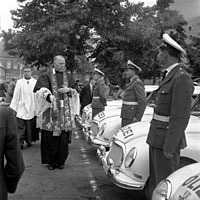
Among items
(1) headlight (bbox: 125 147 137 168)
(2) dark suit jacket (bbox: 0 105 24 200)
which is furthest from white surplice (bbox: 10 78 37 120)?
(2) dark suit jacket (bbox: 0 105 24 200)

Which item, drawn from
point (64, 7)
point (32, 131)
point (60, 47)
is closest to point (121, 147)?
point (32, 131)

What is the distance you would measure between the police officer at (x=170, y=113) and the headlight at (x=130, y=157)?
1.29 feet

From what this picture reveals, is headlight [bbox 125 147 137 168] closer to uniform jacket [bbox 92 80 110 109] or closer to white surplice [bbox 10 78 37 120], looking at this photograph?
uniform jacket [bbox 92 80 110 109]

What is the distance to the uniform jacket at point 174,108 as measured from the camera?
11.4ft

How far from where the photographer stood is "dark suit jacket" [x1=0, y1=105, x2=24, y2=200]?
2494 mm

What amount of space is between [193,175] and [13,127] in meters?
1.36

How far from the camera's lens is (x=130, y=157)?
4.33 m

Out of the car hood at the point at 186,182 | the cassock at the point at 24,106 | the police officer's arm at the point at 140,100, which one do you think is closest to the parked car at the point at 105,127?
the police officer's arm at the point at 140,100

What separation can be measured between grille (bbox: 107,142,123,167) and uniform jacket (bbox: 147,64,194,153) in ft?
2.93

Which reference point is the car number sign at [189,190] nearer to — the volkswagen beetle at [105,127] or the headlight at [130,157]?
the headlight at [130,157]

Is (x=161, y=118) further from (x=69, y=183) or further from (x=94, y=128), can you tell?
(x=94, y=128)

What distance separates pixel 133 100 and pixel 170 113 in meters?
2.57

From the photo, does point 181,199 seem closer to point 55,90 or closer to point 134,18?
point 55,90

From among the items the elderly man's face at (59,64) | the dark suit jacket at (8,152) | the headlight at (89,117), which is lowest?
the headlight at (89,117)
